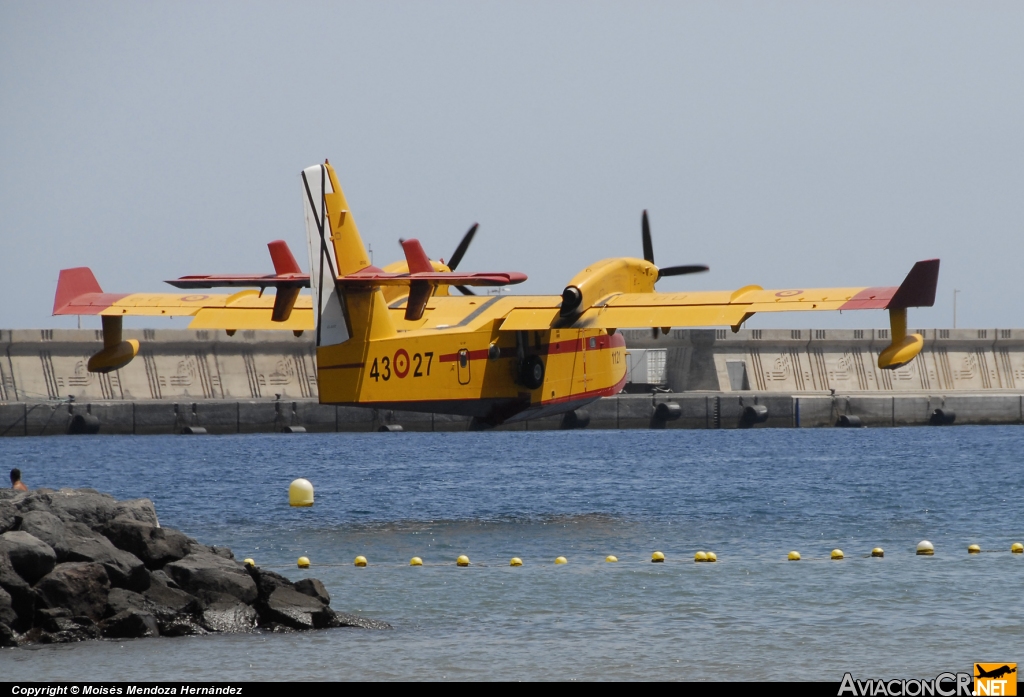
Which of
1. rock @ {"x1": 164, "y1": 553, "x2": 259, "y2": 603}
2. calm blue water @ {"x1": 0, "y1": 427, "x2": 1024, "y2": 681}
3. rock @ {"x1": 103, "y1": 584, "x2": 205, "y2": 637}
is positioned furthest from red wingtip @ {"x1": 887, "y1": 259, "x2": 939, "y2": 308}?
rock @ {"x1": 103, "y1": 584, "x2": 205, "y2": 637}

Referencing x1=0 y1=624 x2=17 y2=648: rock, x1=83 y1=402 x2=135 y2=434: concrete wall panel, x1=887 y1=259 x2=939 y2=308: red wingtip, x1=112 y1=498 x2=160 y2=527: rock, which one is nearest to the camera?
x1=0 y1=624 x2=17 y2=648: rock

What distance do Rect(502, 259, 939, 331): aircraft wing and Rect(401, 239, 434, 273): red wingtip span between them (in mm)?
5465

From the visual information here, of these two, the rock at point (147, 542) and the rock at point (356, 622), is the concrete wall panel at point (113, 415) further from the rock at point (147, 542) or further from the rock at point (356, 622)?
the rock at point (356, 622)

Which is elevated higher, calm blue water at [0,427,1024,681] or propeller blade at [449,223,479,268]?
propeller blade at [449,223,479,268]

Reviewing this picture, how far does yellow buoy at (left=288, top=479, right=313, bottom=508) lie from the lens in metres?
29.1

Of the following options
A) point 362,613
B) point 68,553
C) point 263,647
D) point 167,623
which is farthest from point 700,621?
point 68,553

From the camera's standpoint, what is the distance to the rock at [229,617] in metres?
14.5

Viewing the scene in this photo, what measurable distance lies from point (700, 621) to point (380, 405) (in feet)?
43.4

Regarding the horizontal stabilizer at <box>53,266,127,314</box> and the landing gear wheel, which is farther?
the landing gear wheel

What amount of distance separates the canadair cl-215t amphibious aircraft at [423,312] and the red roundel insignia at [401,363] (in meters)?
0.02

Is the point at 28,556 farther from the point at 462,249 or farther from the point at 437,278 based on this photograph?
the point at 462,249

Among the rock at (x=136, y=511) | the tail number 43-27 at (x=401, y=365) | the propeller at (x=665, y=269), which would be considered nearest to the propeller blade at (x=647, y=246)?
the propeller at (x=665, y=269)

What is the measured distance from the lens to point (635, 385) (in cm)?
7538

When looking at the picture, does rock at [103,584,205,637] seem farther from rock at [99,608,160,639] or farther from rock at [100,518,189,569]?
rock at [100,518,189,569]
